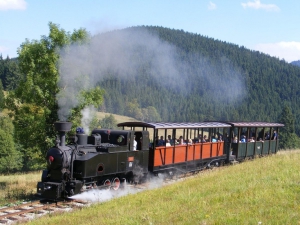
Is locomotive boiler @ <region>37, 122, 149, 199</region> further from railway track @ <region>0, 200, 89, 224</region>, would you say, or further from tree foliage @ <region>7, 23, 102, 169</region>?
tree foliage @ <region>7, 23, 102, 169</region>

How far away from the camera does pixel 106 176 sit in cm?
1299

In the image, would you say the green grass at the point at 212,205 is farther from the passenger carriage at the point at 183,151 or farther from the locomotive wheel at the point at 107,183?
the passenger carriage at the point at 183,151

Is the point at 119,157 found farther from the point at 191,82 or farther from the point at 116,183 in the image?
the point at 191,82

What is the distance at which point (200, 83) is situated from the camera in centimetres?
13812

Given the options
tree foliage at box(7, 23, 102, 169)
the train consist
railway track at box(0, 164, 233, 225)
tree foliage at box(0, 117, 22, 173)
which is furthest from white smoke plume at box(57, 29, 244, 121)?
railway track at box(0, 164, 233, 225)

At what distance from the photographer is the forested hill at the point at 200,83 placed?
12388cm

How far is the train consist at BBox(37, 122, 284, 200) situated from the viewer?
1167 cm

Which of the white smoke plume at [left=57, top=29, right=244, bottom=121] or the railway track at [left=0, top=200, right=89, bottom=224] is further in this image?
the white smoke plume at [left=57, top=29, right=244, bottom=121]

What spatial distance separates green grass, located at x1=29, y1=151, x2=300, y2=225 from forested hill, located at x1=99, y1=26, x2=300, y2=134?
348 ft

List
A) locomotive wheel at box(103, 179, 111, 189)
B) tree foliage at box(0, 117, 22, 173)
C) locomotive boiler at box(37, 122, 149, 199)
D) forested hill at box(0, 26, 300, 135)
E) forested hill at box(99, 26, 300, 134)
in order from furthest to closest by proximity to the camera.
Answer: forested hill at box(99, 26, 300, 134) < forested hill at box(0, 26, 300, 135) < tree foliage at box(0, 117, 22, 173) < locomotive wheel at box(103, 179, 111, 189) < locomotive boiler at box(37, 122, 149, 199)

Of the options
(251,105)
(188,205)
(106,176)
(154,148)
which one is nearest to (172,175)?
(154,148)

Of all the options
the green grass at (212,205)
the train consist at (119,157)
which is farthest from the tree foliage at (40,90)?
the green grass at (212,205)

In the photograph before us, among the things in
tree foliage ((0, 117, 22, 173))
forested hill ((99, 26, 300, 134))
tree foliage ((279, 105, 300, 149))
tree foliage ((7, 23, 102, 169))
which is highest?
forested hill ((99, 26, 300, 134))

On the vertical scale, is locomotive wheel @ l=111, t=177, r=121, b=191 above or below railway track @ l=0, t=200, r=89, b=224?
above
